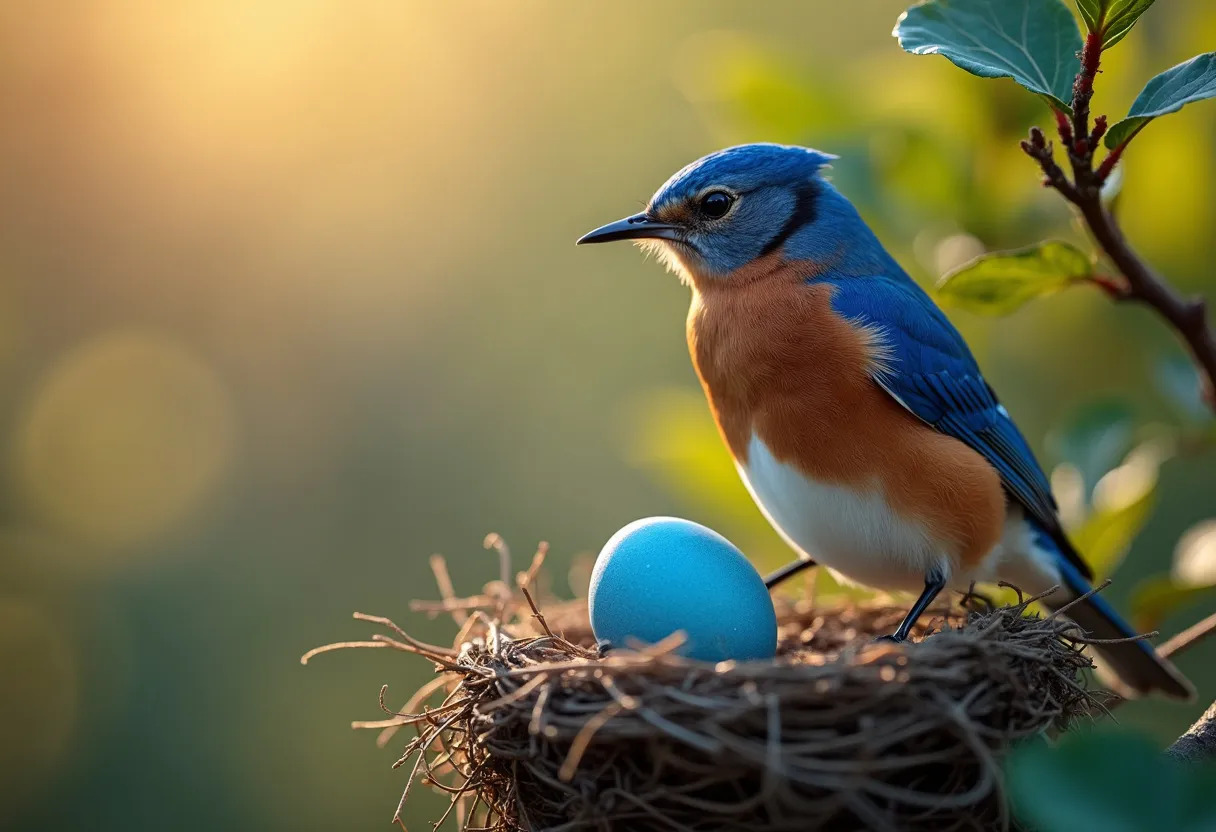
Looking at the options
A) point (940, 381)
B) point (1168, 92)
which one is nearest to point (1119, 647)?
point (940, 381)

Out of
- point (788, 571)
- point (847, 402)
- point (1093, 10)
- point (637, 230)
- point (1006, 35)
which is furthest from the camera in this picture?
point (788, 571)

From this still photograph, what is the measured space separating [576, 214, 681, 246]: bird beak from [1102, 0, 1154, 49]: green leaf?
4.34 ft

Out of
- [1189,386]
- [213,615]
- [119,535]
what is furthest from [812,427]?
[119,535]

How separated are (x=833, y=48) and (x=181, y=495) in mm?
5042

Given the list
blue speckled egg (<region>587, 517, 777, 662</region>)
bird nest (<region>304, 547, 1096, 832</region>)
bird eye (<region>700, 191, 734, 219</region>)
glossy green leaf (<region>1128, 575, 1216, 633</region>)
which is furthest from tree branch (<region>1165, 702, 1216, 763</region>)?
bird eye (<region>700, 191, 734, 219</region>)

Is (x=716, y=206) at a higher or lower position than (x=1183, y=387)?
higher

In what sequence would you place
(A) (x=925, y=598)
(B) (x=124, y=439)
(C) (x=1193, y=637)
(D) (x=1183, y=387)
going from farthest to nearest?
(B) (x=124, y=439), (D) (x=1183, y=387), (A) (x=925, y=598), (C) (x=1193, y=637)

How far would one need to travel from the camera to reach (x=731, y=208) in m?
3.12

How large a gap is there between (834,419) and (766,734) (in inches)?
36.9

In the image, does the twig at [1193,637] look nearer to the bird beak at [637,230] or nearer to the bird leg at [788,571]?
the bird leg at [788,571]

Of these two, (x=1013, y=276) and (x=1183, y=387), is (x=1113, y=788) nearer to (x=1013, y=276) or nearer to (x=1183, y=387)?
(x=1013, y=276)

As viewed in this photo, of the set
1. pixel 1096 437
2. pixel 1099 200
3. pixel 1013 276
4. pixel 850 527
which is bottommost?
pixel 1096 437

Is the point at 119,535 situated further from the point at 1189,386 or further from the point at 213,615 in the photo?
the point at 1189,386

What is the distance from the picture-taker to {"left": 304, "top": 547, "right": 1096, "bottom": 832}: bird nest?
189 centimetres
